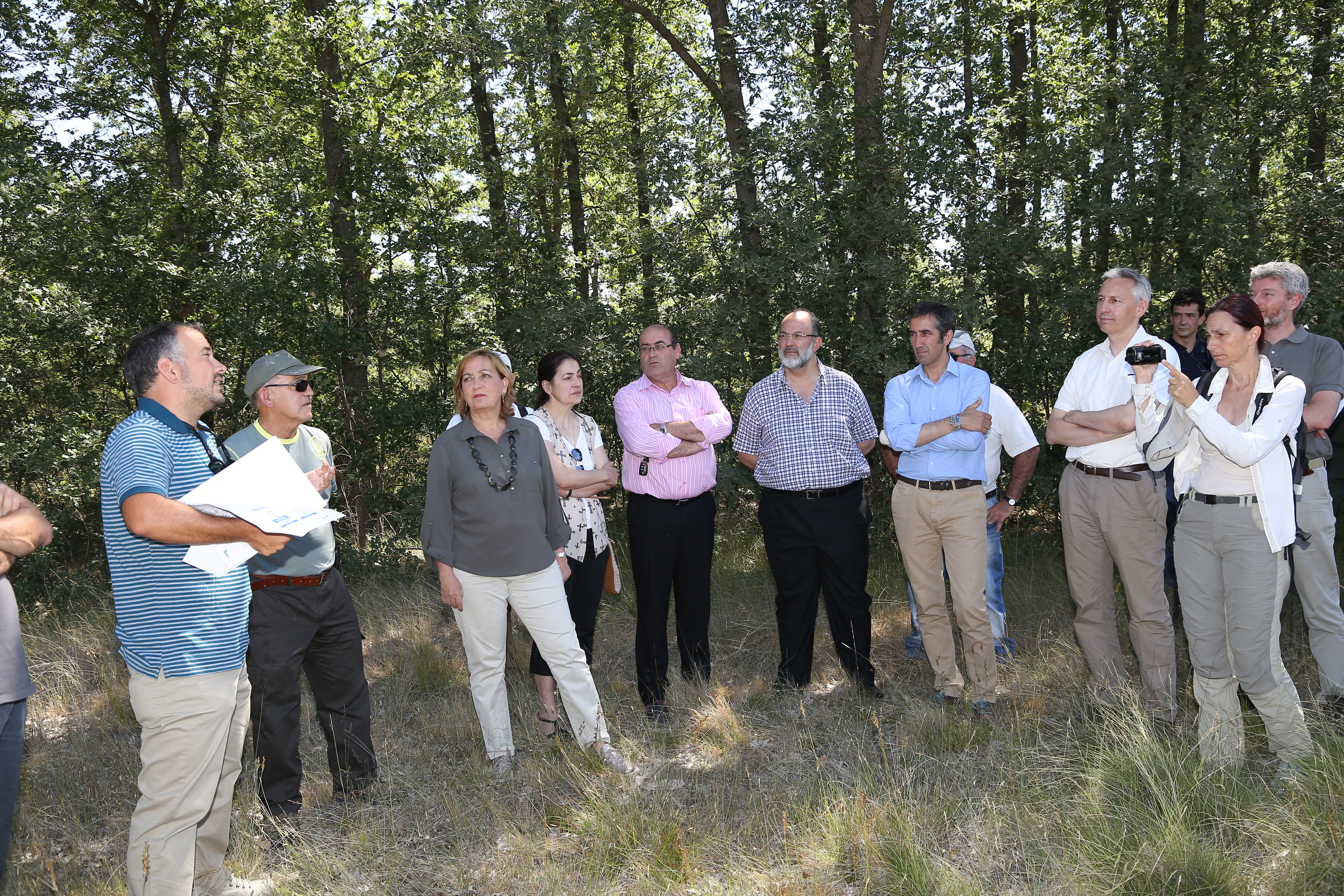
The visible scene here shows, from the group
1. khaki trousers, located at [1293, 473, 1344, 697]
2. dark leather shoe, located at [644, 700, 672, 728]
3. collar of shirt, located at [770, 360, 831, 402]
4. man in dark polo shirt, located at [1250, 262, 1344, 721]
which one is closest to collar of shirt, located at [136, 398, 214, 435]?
dark leather shoe, located at [644, 700, 672, 728]

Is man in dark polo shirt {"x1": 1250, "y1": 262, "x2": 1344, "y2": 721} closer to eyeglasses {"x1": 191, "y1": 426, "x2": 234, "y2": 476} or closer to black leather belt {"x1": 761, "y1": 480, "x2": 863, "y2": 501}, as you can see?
black leather belt {"x1": 761, "y1": 480, "x2": 863, "y2": 501}

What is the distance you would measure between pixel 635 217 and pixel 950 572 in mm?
5582

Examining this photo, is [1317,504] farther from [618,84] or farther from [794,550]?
[618,84]

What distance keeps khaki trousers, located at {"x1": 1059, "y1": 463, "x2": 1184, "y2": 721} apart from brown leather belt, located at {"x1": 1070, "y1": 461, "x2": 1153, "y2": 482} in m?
0.02

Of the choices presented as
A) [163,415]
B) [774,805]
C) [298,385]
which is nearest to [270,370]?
[298,385]

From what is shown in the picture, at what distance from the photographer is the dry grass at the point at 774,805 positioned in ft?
10.7

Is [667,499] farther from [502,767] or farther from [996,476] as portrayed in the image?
[996,476]

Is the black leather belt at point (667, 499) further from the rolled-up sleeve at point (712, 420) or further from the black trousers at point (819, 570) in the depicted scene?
the black trousers at point (819, 570)

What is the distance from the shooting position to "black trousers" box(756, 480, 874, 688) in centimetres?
519

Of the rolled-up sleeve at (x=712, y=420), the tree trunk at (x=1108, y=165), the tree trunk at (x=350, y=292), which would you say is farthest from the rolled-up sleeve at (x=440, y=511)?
the tree trunk at (x=1108, y=165)

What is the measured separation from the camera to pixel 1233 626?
12.9 ft

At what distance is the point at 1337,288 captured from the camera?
23.3 ft

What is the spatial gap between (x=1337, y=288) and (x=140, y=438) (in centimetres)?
833

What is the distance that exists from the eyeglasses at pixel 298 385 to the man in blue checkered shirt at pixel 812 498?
257 cm
